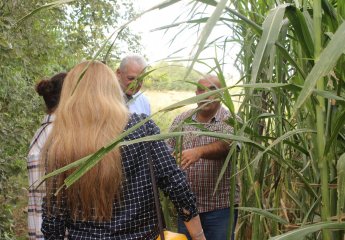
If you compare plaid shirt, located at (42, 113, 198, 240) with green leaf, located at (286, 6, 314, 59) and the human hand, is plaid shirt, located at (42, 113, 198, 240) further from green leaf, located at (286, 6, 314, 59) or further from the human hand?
green leaf, located at (286, 6, 314, 59)

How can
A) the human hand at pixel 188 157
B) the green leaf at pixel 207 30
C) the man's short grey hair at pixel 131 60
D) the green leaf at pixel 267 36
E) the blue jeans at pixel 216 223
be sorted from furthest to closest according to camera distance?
the man's short grey hair at pixel 131 60 < the blue jeans at pixel 216 223 < the human hand at pixel 188 157 < the green leaf at pixel 267 36 < the green leaf at pixel 207 30

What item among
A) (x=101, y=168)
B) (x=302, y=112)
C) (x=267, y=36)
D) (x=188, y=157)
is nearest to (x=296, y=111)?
(x=267, y=36)

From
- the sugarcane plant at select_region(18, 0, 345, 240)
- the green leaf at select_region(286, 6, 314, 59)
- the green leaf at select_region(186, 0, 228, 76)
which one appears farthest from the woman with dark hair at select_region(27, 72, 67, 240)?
the green leaf at select_region(186, 0, 228, 76)

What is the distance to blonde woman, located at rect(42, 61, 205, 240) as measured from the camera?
176 cm

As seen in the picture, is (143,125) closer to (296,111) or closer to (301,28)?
(301,28)

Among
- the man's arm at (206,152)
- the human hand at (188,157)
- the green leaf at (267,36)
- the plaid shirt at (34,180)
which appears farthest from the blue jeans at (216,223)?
the green leaf at (267,36)

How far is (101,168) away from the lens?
1.74 m

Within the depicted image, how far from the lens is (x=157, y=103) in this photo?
1066 cm

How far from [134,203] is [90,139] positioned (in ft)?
0.80

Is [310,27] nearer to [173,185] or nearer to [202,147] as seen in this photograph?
[173,185]

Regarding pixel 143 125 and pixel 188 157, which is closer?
pixel 143 125

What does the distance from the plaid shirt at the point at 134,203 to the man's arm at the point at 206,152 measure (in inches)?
23.1

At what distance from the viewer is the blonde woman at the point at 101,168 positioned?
1760mm

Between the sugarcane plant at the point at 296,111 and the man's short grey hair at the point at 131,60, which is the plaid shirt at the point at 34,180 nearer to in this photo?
the man's short grey hair at the point at 131,60
